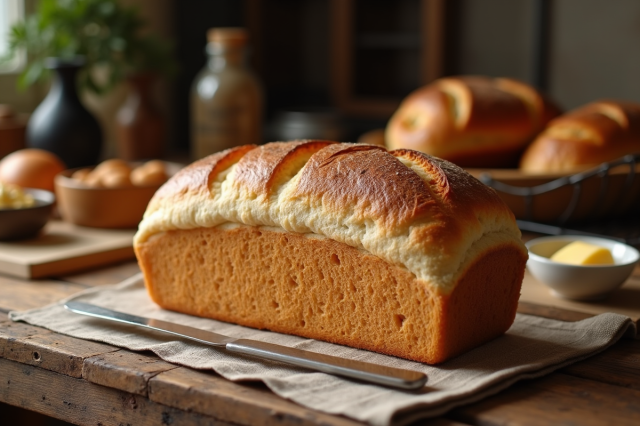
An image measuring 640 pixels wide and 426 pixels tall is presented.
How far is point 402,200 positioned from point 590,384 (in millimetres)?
327

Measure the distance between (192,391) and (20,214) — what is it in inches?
34.3

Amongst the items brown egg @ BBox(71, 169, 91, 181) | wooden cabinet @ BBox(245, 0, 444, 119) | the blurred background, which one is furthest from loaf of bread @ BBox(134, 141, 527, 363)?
wooden cabinet @ BBox(245, 0, 444, 119)

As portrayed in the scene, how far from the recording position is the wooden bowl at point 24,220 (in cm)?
159

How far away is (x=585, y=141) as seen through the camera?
1741mm

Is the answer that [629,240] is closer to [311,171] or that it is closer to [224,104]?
[311,171]

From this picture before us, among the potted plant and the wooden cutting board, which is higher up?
the potted plant

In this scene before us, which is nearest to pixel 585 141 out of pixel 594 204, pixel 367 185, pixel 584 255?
pixel 594 204

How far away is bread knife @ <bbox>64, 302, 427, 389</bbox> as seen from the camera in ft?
2.89

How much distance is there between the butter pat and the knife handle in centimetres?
49

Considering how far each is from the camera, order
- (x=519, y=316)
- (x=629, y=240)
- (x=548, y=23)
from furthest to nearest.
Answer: (x=548, y=23) < (x=629, y=240) < (x=519, y=316)

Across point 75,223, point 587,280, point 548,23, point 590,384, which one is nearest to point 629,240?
point 587,280

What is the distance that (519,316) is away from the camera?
1.18 meters

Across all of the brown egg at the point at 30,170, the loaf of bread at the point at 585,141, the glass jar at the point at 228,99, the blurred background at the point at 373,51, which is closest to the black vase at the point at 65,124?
the brown egg at the point at 30,170

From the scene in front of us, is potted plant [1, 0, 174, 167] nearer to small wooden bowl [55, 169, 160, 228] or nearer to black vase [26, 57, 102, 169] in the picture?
black vase [26, 57, 102, 169]
